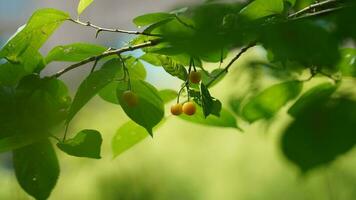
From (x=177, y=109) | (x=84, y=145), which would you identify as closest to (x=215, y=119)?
(x=177, y=109)

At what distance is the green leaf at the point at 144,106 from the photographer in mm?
528

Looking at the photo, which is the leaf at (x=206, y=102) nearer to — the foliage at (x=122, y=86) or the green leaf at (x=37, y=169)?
the foliage at (x=122, y=86)

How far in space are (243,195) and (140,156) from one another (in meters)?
0.22

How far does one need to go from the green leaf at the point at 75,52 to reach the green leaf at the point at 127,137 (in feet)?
0.32

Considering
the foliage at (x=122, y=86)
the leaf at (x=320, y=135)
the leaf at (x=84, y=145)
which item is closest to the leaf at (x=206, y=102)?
the foliage at (x=122, y=86)

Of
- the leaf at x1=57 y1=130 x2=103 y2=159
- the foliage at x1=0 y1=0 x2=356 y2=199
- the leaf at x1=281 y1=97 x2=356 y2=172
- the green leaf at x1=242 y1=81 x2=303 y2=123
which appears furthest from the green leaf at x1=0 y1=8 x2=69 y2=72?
the leaf at x1=281 y1=97 x2=356 y2=172

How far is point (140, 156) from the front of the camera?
112 cm

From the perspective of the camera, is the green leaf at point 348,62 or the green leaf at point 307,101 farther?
the green leaf at point 348,62

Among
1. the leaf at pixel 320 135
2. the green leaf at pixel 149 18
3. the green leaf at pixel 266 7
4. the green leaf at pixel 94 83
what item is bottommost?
the green leaf at pixel 94 83

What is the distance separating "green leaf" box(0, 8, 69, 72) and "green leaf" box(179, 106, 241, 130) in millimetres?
162

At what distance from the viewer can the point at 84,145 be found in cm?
50

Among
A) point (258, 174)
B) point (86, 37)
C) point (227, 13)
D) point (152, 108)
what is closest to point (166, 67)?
point (152, 108)

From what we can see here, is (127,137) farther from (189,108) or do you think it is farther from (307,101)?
(307,101)

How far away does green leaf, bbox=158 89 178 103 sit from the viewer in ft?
2.11
